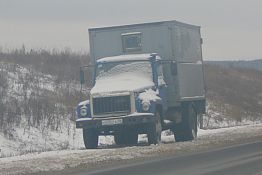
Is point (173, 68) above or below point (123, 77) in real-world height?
above

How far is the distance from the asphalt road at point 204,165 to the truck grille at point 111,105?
3.99 meters

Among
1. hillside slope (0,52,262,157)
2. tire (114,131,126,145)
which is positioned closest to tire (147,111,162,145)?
tire (114,131,126,145)

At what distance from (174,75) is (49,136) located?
848cm

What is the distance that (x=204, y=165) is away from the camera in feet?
61.5

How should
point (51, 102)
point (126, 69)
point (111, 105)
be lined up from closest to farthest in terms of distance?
point (111, 105) < point (126, 69) < point (51, 102)

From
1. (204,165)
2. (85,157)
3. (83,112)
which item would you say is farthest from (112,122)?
(204,165)

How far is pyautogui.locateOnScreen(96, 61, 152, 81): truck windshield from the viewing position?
27406mm

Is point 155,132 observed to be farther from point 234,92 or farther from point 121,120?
point 234,92

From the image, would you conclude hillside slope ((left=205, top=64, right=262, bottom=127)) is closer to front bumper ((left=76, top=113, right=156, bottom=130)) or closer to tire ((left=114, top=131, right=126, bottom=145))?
tire ((left=114, top=131, right=126, bottom=145))

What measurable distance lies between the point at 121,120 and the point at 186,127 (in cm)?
454

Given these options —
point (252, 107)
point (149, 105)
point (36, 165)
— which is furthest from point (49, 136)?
point (252, 107)

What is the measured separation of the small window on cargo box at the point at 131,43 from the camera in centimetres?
2811

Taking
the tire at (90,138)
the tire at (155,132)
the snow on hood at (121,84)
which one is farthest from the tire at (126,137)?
the snow on hood at (121,84)

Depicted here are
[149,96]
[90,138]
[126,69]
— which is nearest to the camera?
[149,96]
